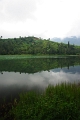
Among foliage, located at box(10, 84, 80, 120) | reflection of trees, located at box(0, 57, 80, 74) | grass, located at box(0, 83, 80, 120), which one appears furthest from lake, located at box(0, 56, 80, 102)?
foliage, located at box(10, 84, 80, 120)

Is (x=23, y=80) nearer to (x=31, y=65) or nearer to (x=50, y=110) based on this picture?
(x=50, y=110)

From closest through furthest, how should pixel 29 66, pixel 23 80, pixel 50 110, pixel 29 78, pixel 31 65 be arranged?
pixel 50 110 < pixel 23 80 < pixel 29 78 < pixel 29 66 < pixel 31 65

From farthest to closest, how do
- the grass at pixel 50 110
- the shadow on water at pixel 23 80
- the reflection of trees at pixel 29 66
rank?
1. the reflection of trees at pixel 29 66
2. the shadow on water at pixel 23 80
3. the grass at pixel 50 110

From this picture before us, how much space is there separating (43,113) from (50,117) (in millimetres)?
509

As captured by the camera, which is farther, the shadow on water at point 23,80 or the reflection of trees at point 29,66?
the reflection of trees at point 29,66

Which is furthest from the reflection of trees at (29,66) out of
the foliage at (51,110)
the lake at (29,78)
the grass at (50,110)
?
the foliage at (51,110)

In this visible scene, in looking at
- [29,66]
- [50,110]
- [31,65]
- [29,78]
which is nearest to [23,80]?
[29,78]

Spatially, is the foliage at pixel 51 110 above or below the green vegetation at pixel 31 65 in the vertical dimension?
above

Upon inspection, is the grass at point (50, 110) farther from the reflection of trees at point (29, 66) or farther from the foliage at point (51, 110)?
the reflection of trees at point (29, 66)

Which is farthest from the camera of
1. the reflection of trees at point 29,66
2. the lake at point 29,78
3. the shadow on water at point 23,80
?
the reflection of trees at point 29,66

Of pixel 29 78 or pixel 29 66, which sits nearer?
pixel 29 78

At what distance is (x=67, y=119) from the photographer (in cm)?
851

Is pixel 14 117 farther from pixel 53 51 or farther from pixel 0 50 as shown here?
pixel 53 51

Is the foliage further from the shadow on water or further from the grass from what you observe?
the shadow on water
